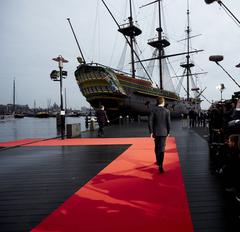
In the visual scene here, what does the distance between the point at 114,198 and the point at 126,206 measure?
48 cm

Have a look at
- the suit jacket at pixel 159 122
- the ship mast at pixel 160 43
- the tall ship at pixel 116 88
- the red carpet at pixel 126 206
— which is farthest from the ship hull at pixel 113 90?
the red carpet at pixel 126 206

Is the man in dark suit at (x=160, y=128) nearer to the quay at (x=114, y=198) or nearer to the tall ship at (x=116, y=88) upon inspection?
the quay at (x=114, y=198)

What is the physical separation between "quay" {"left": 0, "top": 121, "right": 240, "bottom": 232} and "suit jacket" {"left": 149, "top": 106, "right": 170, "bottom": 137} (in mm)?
Result: 970

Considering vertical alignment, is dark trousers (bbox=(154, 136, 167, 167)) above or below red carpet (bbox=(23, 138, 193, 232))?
above

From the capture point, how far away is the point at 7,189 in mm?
5535

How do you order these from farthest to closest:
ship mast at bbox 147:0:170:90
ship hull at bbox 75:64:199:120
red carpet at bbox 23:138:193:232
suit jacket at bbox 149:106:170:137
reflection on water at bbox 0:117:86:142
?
1. ship mast at bbox 147:0:170:90
2. ship hull at bbox 75:64:199:120
3. reflection on water at bbox 0:117:86:142
4. suit jacket at bbox 149:106:170:137
5. red carpet at bbox 23:138:193:232

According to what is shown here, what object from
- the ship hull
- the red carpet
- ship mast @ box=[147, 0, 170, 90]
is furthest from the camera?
ship mast @ box=[147, 0, 170, 90]

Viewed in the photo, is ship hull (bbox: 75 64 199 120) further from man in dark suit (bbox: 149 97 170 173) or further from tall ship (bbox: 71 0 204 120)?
man in dark suit (bbox: 149 97 170 173)

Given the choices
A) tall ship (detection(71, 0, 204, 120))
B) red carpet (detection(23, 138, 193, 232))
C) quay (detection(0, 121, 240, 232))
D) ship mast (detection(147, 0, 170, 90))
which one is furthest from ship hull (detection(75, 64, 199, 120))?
red carpet (detection(23, 138, 193, 232))

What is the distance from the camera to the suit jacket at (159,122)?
6738 mm

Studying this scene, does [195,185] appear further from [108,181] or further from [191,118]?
[191,118]

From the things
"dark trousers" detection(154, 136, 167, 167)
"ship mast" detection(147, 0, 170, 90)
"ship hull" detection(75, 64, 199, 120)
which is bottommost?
"dark trousers" detection(154, 136, 167, 167)

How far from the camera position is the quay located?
3.59m

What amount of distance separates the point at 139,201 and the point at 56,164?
4286 mm
